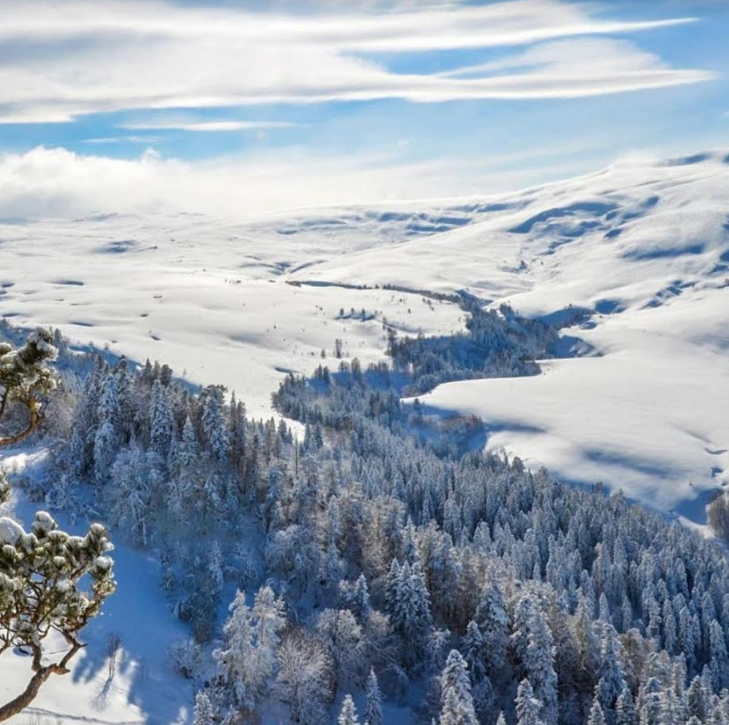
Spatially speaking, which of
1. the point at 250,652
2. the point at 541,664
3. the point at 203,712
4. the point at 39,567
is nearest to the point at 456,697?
the point at 541,664

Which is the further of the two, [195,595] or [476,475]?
[476,475]

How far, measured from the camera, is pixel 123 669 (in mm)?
68562

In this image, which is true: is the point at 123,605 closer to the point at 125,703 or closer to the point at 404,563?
the point at 125,703

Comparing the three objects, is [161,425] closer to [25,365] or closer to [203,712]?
[203,712]

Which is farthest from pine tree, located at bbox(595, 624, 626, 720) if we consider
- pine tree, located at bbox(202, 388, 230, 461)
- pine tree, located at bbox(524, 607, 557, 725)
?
pine tree, located at bbox(202, 388, 230, 461)

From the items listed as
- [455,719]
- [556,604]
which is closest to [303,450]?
[556,604]

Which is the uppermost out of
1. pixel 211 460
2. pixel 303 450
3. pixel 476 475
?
pixel 211 460

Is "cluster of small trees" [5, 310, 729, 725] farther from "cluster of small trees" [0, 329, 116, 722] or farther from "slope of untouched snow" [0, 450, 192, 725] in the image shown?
"cluster of small trees" [0, 329, 116, 722]

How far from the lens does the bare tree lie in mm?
14117

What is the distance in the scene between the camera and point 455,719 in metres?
A: 61.5

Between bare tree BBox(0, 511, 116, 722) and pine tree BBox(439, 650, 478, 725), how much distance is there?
54128 mm

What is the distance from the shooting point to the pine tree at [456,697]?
202 feet

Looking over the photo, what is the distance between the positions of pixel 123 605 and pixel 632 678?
5750 centimetres

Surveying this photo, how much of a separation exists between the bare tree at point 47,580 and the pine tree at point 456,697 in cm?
5413
